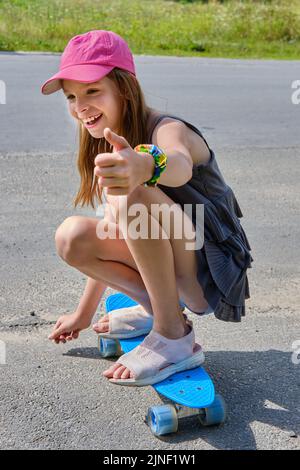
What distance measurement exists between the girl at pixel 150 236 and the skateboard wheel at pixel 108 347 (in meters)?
0.19

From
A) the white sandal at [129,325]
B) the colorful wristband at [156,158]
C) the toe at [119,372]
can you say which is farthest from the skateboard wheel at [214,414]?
the colorful wristband at [156,158]

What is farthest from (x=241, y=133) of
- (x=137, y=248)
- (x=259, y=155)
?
(x=137, y=248)

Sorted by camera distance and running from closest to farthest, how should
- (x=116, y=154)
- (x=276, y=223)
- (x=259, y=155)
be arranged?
1. (x=116, y=154)
2. (x=276, y=223)
3. (x=259, y=155)

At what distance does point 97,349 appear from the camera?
2.87 m

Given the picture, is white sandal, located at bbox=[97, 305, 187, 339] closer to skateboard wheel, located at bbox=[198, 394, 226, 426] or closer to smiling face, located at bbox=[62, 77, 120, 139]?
skateboard wheel, located at bbox=[198, 394, 226, 426]

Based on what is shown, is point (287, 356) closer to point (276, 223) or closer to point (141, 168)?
point (141, 168)

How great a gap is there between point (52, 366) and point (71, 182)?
2.20 meters

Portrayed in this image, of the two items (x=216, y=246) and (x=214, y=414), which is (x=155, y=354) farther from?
(x=216, y=246)

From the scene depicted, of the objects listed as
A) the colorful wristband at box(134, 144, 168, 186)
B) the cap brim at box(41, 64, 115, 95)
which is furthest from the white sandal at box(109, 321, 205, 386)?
the cap brim at box(41, 64, 115, 95)

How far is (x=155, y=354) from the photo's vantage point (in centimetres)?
248

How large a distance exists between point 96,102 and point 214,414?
992 millimetres

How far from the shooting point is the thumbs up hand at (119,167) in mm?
1906

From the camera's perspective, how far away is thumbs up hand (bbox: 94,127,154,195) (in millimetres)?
1906

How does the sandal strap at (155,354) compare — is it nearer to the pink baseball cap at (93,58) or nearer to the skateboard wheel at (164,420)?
the skateboard wheel at (164,420)
